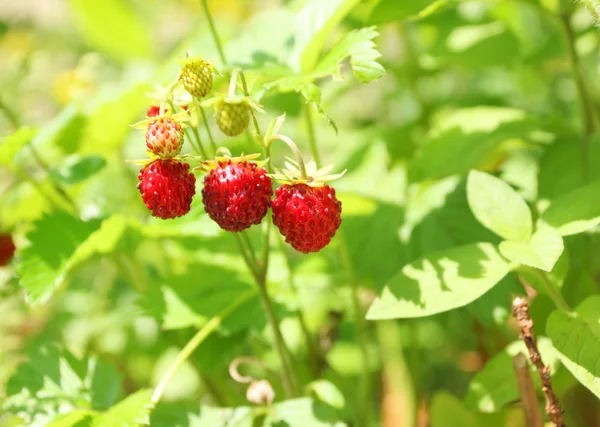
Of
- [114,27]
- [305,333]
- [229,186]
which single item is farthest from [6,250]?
[114,27]

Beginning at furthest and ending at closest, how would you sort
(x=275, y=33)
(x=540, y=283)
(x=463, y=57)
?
(x=463, y=57) → (x=275, y=33) → (x=540, y=283)

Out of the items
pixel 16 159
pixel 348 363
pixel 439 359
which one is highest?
pixel 16 159

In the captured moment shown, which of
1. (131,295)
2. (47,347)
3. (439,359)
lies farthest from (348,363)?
(47,347)

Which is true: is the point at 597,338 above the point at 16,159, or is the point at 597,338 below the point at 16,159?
below

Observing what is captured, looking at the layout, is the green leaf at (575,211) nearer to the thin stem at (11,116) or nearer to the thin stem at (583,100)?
the thin stem at (583,100)

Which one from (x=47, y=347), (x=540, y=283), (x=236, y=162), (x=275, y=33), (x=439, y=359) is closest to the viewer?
(x=236, y=162)

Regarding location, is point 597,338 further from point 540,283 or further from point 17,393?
point 17,393
